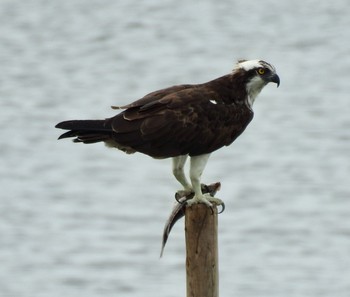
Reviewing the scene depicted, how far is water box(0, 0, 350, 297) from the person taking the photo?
17.2 meters

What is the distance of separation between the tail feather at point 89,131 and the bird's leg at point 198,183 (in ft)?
2.44

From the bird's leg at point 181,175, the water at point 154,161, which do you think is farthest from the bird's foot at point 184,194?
the water at point 154,161

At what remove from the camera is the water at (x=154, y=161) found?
1723cm

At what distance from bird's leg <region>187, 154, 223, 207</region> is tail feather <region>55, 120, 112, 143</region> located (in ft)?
2.44

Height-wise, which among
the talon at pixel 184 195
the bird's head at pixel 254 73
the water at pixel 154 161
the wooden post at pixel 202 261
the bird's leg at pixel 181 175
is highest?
the water at pixel 154 161

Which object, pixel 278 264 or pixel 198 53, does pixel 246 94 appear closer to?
pixel 278 264

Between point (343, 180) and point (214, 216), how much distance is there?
420 inches

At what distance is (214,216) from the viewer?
9414mm

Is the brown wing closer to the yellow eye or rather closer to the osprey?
the osprey

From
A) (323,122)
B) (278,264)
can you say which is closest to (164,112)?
(278,264)

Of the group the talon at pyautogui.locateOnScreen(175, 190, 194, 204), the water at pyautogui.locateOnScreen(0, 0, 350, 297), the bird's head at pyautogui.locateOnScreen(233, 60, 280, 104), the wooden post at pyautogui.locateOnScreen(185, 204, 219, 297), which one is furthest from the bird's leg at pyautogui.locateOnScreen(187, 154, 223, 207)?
the water at pyautogui.locateOnScreen(0, 0, 350, 297)

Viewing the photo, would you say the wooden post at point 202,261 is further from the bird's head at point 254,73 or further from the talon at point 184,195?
the bird's head at point 254,73

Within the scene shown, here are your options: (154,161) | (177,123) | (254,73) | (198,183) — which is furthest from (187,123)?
(154,161)

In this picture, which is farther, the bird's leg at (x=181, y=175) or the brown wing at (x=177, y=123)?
the bird's leg at (x=181, y=175)
